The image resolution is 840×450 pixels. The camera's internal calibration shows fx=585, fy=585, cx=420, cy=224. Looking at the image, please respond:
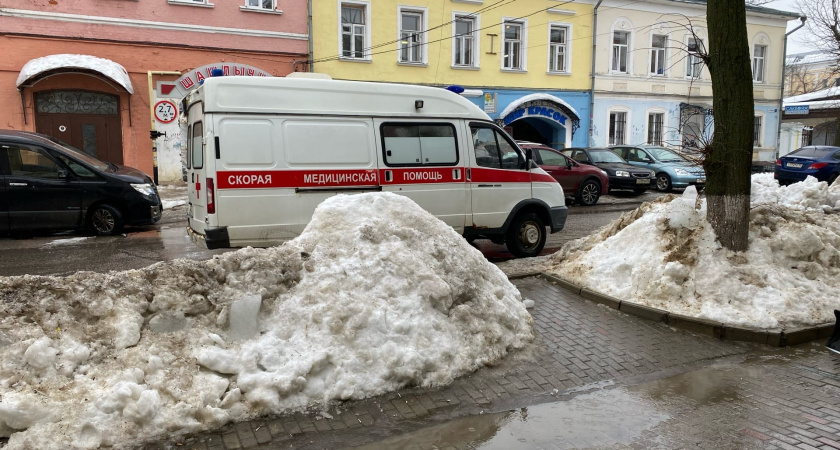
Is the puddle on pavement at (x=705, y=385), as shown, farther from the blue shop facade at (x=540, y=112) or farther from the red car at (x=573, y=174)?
the blue shop facade at (x=540, y=112)

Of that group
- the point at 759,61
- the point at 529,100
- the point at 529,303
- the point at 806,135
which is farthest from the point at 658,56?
the point at 529,303

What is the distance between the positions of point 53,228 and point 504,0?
17.7 metres

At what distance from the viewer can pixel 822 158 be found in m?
18.4

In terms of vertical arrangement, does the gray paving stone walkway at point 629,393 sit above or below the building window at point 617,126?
below

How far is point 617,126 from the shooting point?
2542 cm

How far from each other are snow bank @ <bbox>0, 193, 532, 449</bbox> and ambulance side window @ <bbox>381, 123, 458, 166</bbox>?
2.84 metres

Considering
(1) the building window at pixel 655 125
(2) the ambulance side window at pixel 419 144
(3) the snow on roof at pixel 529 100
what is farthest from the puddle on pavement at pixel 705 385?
(1) the building window at pixel 655 125

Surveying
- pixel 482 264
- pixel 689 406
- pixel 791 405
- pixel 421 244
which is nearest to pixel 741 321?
pixel 791 405

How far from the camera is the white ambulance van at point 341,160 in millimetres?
7023

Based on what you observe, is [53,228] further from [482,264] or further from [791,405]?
[791,405]

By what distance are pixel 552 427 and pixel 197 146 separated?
5.63 meters

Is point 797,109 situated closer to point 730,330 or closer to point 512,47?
point 512,47

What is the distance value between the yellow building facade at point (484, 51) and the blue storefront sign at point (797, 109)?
13609mm

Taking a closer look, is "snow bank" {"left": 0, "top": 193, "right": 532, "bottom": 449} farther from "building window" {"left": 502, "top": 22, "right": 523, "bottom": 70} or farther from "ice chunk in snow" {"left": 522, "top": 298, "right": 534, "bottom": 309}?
"building window" {"left": 502, "top": 22, "right": 523, "bottom": 70}
